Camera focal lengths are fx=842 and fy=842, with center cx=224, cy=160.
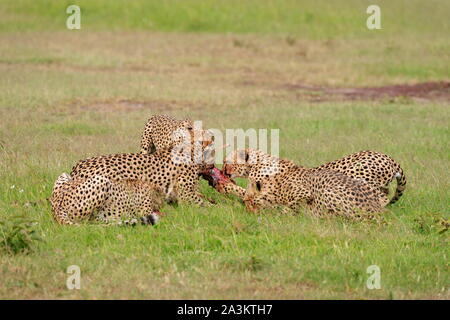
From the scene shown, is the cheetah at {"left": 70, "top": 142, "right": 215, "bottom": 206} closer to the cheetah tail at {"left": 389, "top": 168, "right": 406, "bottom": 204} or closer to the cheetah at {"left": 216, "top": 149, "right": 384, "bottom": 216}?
the cheetah at {"left": 216, "top": 149, "right": 384, "bottom": 216}

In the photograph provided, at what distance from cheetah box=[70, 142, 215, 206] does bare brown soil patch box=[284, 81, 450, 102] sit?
8.04 m

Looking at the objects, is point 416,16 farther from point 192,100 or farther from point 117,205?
point 117,205

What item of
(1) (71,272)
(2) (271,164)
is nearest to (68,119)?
(2) (271,164)

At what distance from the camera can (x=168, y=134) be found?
32.9ft

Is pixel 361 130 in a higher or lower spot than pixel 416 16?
lower

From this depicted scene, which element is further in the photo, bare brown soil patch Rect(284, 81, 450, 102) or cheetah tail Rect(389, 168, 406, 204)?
bare brown soil patch Rect(284, 81, 450, 102)

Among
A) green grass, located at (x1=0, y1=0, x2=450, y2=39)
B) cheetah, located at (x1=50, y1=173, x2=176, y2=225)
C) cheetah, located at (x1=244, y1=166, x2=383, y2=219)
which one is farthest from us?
green grass, located at (x1=0, y1=0, x2=450, y2=39)

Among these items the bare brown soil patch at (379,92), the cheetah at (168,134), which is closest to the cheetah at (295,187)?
the cheetah at (168,134)

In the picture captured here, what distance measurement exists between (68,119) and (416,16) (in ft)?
59.4

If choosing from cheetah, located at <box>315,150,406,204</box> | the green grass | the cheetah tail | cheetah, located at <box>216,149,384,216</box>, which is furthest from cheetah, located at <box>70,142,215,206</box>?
the green grass

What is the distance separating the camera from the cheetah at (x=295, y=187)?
26.0ft

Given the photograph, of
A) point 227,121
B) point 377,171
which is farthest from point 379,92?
point 377,171

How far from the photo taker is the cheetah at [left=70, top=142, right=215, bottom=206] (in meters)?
8.33

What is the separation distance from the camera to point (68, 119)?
1344 centimetres
